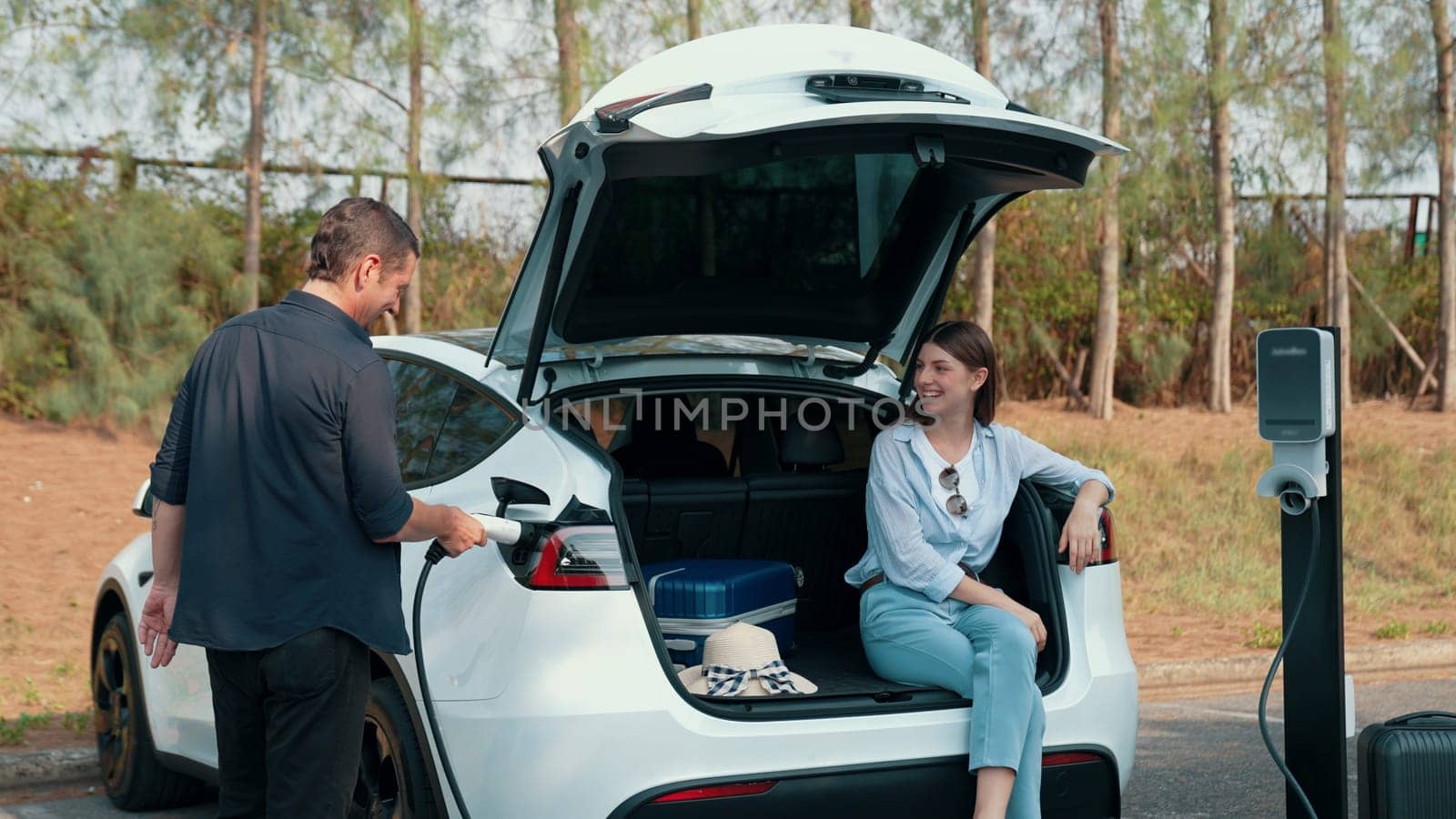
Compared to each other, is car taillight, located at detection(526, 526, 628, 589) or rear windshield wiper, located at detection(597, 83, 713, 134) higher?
rear windshield wiper, located at detection(597, 83, 713, 134)

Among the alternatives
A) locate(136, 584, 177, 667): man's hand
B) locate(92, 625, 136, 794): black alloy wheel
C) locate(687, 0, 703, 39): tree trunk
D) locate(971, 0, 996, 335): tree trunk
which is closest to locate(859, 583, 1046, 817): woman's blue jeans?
locate(136, 584, 177, 667): man's hand

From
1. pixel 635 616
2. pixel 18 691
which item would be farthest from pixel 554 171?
pixel 18 691

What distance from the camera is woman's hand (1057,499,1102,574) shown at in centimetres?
403

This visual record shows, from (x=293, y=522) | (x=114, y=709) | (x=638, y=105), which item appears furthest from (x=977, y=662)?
(x=114, y=709)

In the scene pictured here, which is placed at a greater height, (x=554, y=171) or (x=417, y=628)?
(x=554, y=171)

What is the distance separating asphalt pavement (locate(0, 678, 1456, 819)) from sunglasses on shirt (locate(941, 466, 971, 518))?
5.52 feet

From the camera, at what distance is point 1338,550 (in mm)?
4121

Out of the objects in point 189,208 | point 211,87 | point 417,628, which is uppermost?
point 211,87

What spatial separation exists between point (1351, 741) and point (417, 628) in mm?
4544

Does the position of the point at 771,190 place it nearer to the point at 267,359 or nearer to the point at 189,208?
the point at 267,359

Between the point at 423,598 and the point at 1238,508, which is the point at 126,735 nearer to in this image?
the point at 423,598

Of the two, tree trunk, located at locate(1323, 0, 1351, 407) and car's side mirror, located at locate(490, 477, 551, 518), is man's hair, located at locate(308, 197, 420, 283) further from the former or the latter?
tree trunk, located at locate(1323, 0, 1351, 407)

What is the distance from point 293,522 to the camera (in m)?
2.99

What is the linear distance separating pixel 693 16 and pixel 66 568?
6.44 metres
